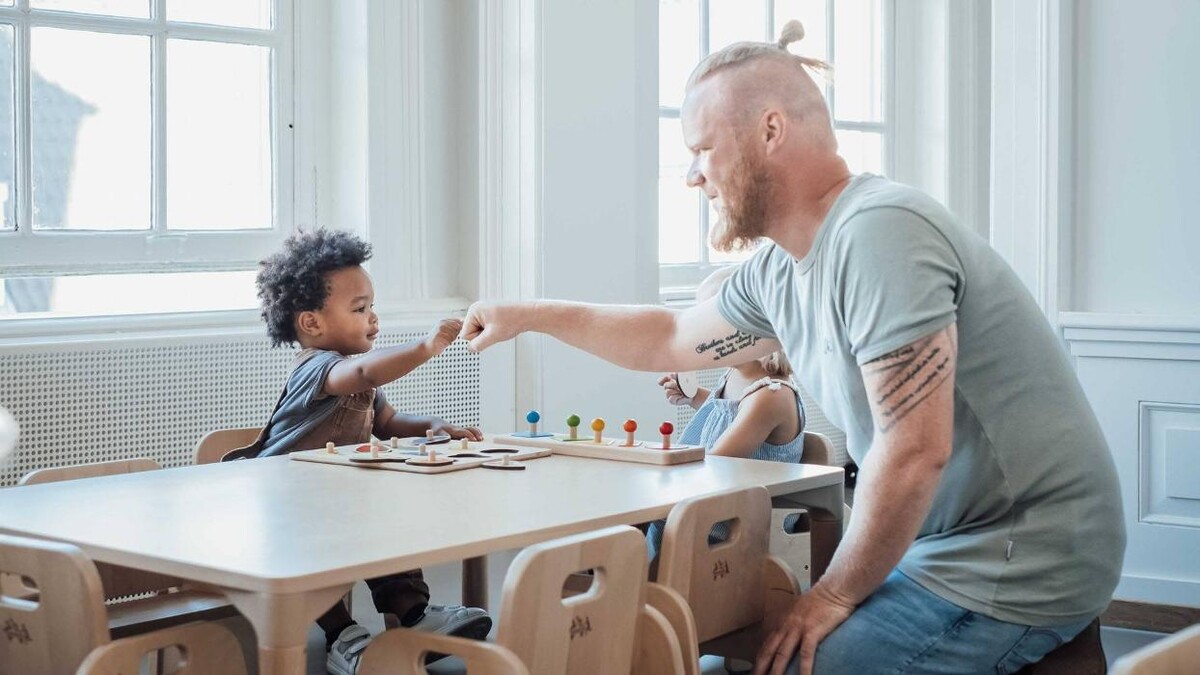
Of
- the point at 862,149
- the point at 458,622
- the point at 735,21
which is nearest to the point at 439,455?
the point at 458,622

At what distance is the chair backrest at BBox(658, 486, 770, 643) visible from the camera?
2.28 meters

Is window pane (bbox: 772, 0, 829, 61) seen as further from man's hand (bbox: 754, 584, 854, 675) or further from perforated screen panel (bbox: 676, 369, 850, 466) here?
man's hand (bbox: 754, 584, 854, 675)

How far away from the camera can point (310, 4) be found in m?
4.66

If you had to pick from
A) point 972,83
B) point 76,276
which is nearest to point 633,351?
point 76,276

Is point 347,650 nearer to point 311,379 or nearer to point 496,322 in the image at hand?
point 311,379

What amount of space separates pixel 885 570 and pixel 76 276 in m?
2.93

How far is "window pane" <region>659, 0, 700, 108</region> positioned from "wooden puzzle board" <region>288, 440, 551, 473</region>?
10.5 feet

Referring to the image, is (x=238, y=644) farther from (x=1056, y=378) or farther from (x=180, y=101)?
(x=180, y=101)

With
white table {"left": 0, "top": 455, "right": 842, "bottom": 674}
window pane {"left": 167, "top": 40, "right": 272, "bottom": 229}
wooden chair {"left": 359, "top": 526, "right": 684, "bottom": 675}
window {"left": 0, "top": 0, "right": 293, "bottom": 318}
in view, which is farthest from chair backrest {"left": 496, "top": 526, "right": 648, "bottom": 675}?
window pane {"left": 167, "top": 40, "right": 272, "bottom": 229}

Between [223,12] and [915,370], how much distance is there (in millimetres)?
3148

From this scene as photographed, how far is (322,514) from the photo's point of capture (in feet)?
7.24

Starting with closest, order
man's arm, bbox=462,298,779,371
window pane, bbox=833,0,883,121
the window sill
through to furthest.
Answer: man's arm, bbox=462,298,779,371
the window sill
window pane, bbox=833,0,883,121

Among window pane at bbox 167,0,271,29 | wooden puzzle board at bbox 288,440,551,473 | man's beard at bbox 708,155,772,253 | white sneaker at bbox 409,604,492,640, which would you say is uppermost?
window pane at bbox 167,0,271,29

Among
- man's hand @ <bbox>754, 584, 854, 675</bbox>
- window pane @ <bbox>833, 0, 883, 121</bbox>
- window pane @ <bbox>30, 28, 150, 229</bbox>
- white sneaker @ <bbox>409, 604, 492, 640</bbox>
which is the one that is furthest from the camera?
window pane @ <bbox>833, 0, 883, 121</bbox>
